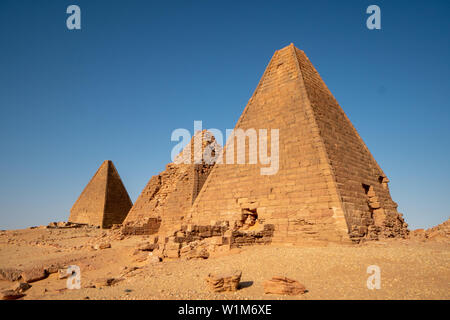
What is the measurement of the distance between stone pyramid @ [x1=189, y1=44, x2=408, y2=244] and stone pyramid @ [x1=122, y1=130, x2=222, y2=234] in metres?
3.70

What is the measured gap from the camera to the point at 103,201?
73.3 feet

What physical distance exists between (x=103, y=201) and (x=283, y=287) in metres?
20.6

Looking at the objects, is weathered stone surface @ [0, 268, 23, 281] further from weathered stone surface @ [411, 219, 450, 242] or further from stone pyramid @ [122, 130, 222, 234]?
weathered stone surface @ [411, 219, 450, 242]

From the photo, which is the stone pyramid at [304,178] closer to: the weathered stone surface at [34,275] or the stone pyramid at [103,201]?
the weathered stone surface at [34,275]

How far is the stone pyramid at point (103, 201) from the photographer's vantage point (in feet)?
73.2

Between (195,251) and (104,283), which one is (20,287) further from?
(195,251)

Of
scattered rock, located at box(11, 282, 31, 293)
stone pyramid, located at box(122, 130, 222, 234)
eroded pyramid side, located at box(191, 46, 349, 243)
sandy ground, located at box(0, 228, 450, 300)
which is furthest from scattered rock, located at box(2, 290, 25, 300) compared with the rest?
stone pyramid, located at box(122, 130, 222, 234)

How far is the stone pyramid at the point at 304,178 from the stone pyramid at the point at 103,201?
13.4 meters

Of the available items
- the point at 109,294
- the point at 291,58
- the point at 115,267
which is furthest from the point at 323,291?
the point at 291,58

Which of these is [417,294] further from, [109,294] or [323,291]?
[109,294]

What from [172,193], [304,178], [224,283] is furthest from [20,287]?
[172,193]

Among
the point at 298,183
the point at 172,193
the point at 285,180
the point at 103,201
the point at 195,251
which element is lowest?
the point at 195,251

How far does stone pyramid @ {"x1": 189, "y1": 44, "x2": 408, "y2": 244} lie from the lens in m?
8.13

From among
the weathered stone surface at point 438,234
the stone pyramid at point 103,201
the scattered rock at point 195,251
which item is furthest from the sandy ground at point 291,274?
the stone pyramid at point 103,201
